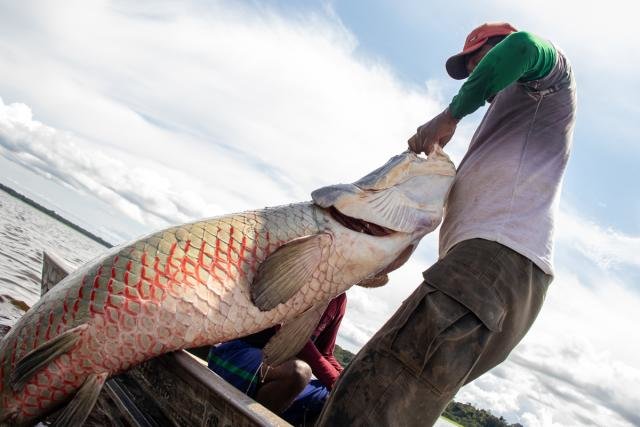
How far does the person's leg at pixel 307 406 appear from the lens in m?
3.70

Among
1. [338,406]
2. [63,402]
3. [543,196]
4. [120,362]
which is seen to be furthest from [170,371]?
[543,196]

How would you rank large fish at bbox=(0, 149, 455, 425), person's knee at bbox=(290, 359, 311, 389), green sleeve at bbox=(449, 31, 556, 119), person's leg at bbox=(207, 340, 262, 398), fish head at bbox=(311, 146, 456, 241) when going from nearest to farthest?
green sleeve at bbox=(449, 31, 556, 119) < large fish at bbox=(0, 149, 455, 425) < fish head at bbox=(311, 146, 456, 241) < person's knee at bbox=(290, 359, 311, 389) < person's leg at bbox=(207, 340, 262, 398)

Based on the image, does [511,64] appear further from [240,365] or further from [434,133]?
[240,365]

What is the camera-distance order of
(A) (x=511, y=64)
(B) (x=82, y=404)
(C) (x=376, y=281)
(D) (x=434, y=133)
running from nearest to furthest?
(A) (x=511, y=64)
(B) (x=82, y=404)
(D) (x=434, y=133)
(C) (x=376, y=281)

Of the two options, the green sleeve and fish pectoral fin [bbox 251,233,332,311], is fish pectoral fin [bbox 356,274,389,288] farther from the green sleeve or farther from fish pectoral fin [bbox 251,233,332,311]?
the green sleeve

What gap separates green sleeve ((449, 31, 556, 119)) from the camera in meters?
2.08

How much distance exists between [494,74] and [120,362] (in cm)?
257

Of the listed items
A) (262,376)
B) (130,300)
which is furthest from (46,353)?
(262,376)

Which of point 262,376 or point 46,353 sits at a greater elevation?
point 262,376

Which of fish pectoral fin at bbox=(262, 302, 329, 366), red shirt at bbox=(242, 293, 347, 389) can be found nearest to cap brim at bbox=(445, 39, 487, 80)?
fish pectoral fin at bbox=(262, 302, 329, 366)

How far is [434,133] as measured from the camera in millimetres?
2705

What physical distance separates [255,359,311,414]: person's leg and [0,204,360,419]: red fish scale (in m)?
0.73

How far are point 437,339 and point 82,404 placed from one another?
1953mm

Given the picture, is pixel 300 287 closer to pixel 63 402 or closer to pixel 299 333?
pixel 299 333
